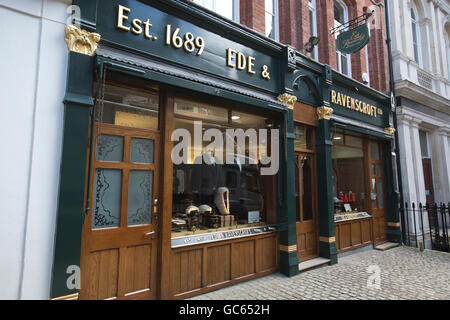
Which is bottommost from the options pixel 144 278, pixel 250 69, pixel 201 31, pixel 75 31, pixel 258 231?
pixel 144 278

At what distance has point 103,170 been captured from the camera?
3.59m

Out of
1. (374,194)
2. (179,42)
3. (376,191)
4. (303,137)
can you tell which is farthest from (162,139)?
(376,191)

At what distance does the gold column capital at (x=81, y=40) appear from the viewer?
3238 mm

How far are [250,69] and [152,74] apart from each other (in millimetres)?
2148

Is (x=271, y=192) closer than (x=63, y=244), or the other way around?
(x=63, y=244)

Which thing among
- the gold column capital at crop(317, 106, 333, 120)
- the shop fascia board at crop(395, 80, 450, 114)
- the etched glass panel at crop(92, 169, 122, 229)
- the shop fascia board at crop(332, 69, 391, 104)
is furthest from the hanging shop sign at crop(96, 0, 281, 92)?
the shop fascia board at crop(395, 80, 450, 114)

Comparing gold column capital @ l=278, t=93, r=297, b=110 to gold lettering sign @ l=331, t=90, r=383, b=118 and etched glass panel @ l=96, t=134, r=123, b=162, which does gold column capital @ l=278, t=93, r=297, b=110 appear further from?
etched glass panel @ l=96, t=134, r=123, b=162

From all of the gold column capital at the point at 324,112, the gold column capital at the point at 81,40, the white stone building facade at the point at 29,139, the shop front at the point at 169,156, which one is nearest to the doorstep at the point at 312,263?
the shop front at the point at 169,156

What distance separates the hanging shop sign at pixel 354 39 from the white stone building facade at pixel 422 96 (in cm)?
313

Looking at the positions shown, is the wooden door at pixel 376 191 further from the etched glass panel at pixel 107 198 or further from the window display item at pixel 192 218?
the etched glass panel at pixel 107 198

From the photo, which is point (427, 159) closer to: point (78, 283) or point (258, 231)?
point (258, 231)

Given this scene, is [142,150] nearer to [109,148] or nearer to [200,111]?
[109,148]

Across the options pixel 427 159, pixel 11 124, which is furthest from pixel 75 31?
pixel 427 159

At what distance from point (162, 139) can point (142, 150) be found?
36cm
